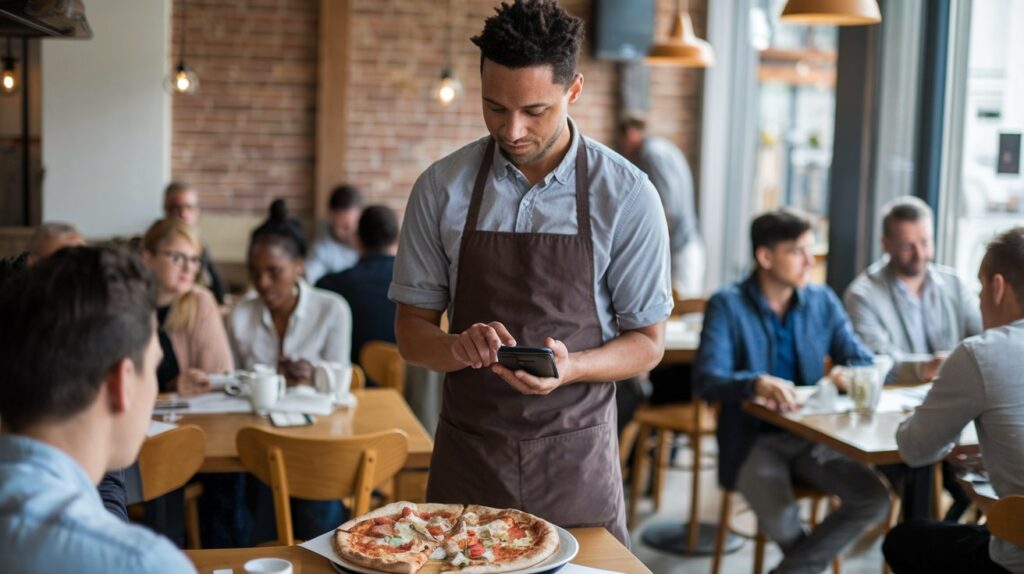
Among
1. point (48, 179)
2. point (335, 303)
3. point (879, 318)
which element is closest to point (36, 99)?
point (48, 179)

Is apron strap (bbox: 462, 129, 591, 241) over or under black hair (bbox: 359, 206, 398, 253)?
over

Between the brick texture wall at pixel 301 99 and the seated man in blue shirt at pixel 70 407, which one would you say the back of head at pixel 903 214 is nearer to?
the brick texture wall at pixel 301 99

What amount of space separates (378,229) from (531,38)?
2769mm

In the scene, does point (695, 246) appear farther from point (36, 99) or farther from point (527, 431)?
point (527, 431)

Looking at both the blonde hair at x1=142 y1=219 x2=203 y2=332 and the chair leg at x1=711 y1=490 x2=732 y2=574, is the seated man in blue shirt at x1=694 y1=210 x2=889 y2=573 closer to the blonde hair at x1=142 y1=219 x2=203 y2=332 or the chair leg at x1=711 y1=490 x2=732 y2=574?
the chair leg at x1=711 y1=490 x2=732 y2=574

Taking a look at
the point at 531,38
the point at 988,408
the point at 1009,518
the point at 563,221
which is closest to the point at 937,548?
the point at 988,408

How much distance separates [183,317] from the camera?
4051 millimetres

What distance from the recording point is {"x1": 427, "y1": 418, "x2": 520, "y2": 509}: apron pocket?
92.2 inches

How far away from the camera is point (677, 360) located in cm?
514

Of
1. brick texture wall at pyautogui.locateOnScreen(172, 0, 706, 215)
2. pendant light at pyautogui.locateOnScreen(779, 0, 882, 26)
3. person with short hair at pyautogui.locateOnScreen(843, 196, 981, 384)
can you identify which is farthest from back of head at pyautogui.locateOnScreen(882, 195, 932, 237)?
brick texture wall at pyautogui.locateOnScreen(172, 0, 706, 215)

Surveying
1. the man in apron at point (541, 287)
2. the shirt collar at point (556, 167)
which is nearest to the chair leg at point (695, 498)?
the man in apron at point (541, 287)

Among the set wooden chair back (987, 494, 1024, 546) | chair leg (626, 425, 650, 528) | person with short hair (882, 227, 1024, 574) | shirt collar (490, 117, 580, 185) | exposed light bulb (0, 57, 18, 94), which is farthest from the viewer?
chair leg (626, 425, 650, 528)

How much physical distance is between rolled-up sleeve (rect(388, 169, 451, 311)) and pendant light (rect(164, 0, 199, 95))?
419 cm

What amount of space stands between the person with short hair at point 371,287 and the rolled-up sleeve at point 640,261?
242 cm
